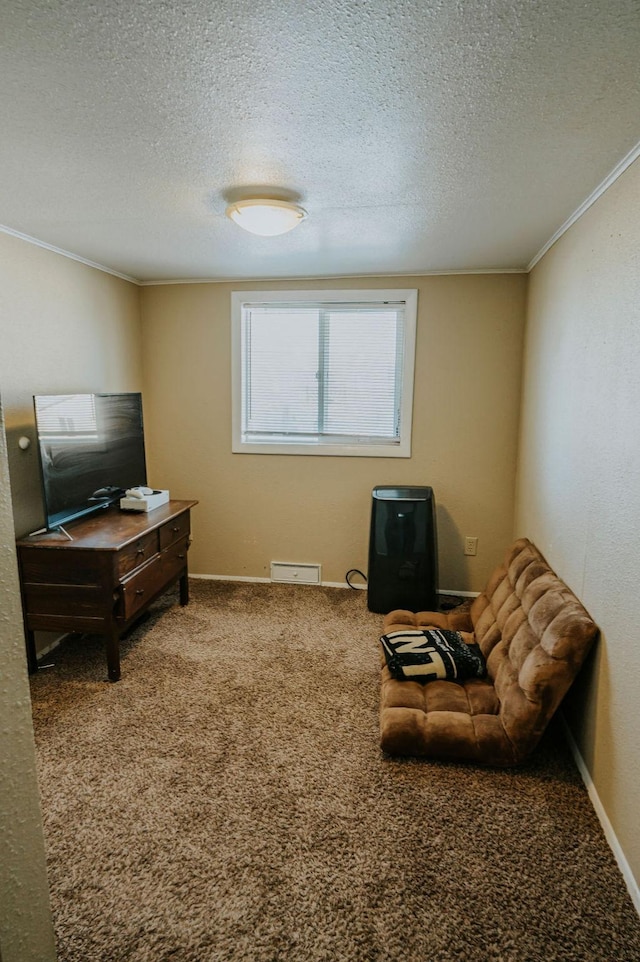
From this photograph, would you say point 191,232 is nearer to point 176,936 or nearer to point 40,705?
point 40,705

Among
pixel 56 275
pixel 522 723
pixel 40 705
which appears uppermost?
pixel 56 275

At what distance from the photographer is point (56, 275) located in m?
2.98

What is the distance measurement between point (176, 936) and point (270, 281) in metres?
3.61

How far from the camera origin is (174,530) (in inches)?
129

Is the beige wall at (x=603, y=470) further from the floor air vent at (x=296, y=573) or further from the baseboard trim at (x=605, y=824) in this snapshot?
the floor air vent at (x=296, y=573)

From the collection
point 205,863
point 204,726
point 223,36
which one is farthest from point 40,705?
point 223,36

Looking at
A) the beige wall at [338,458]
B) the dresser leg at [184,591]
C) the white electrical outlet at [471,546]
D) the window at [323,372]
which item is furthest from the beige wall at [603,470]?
the dresser leg at [184,591]

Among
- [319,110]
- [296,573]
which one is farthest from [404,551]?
[319,110]

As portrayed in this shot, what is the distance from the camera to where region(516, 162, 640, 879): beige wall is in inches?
64.3

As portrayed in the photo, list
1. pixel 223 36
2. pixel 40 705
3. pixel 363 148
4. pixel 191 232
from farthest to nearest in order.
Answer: pixel 191 232 < pixel 40 705 < pixel 363 148 < pixel 223 36

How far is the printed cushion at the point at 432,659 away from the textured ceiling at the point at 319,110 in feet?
6.73

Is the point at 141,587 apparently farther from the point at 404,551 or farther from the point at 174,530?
the point at 404,551

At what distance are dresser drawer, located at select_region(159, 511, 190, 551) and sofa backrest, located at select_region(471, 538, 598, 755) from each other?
1.92 meters

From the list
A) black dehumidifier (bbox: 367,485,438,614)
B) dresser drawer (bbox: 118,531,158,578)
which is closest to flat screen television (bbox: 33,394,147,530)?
dresser drawer (bbox: 118,531,158,578)
